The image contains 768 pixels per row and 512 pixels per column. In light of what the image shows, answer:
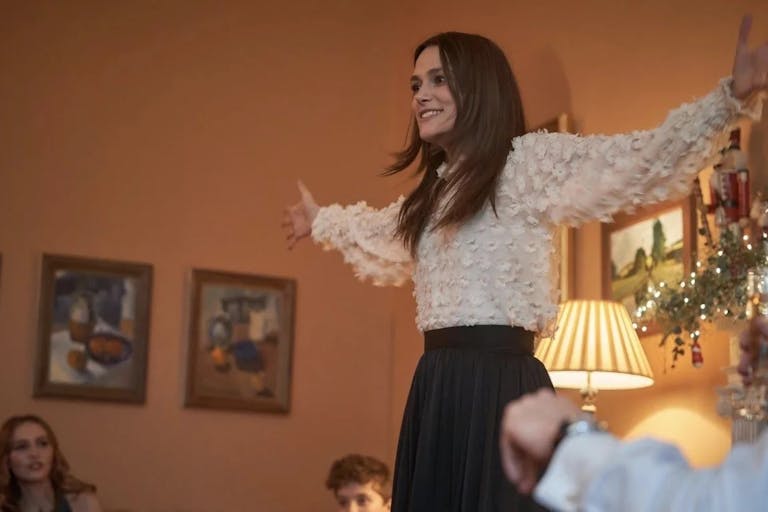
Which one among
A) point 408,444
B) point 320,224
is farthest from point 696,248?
point 408,444

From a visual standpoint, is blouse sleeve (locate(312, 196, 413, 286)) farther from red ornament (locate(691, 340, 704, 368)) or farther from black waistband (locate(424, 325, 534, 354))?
red ornament (locate(691, 340, 704, 368))

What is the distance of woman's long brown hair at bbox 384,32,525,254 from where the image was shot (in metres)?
2.86

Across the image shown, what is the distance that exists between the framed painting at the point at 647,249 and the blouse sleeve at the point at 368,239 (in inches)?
54.4

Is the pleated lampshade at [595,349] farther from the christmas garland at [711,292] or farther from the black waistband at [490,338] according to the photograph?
the black waistband at [490,338]

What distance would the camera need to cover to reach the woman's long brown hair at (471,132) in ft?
9.39

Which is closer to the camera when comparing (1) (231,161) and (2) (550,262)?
(2) (550,262)

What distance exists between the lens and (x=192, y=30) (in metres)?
6.32

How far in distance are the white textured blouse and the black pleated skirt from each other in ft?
0.16

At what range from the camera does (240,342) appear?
20.0 feet

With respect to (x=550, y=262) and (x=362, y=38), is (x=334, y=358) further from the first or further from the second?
(x=550, y=262)

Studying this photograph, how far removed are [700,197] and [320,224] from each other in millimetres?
1439

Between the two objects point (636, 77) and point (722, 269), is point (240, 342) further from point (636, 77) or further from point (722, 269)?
point (722, 269)

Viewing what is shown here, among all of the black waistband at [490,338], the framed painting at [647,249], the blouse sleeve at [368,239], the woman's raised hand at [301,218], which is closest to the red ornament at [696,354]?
the framed painting at [647,249]

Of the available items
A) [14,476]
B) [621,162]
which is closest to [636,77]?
[621,162]
